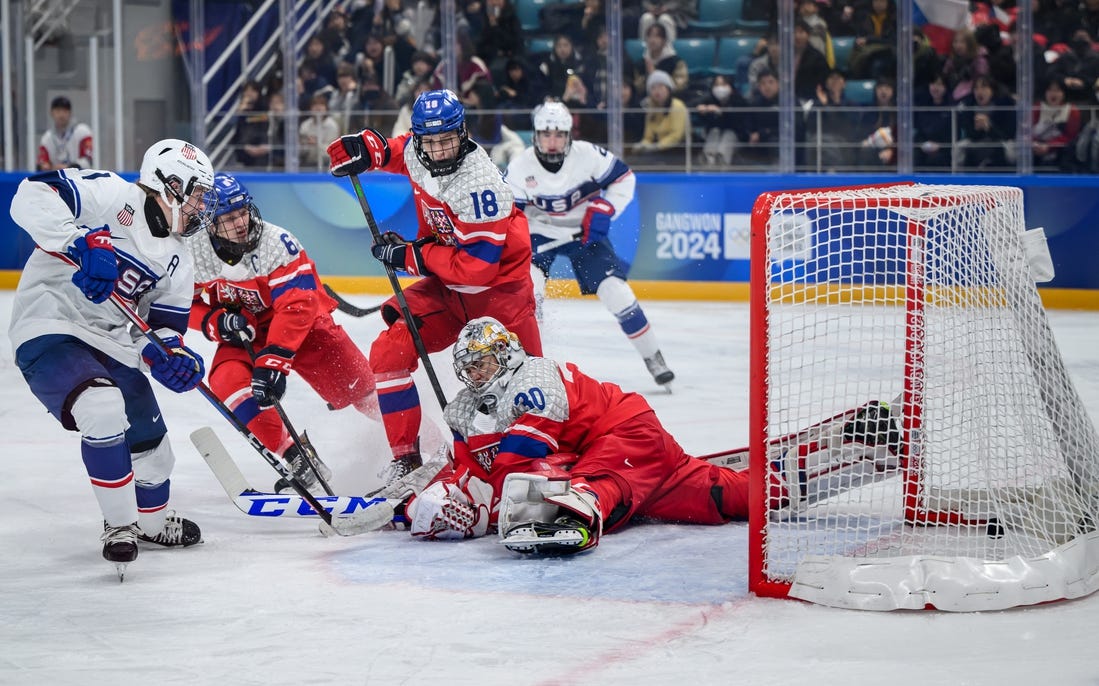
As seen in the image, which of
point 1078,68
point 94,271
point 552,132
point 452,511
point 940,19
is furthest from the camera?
point 940,19

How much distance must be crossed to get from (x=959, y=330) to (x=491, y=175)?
1448mm

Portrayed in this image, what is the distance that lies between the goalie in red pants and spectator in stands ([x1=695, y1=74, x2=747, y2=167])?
4.89 m

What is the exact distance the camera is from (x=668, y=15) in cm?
854

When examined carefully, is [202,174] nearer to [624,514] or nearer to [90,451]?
[90,451]

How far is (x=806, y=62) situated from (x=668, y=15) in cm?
86

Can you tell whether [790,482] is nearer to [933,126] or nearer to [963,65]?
[933,126]

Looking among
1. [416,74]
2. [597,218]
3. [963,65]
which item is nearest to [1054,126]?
[963,65]

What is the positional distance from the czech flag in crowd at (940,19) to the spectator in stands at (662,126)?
141 centimetres

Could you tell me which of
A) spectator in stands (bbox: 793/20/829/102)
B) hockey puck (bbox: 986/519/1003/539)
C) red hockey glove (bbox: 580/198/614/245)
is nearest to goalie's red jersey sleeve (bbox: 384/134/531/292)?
hockey puck (bbox: 986/519/1003/539)

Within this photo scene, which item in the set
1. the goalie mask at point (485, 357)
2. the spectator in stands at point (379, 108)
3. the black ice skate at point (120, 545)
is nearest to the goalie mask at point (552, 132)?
the goalie mask at point (485, 357)

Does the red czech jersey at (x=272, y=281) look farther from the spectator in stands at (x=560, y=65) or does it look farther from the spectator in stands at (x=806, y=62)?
the spectator in stands at (x=806, y=62)

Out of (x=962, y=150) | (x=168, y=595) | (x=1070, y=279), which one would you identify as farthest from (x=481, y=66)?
(x=168, y=595)

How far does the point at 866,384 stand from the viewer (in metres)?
4.68

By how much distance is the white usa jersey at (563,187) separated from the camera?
625cm
